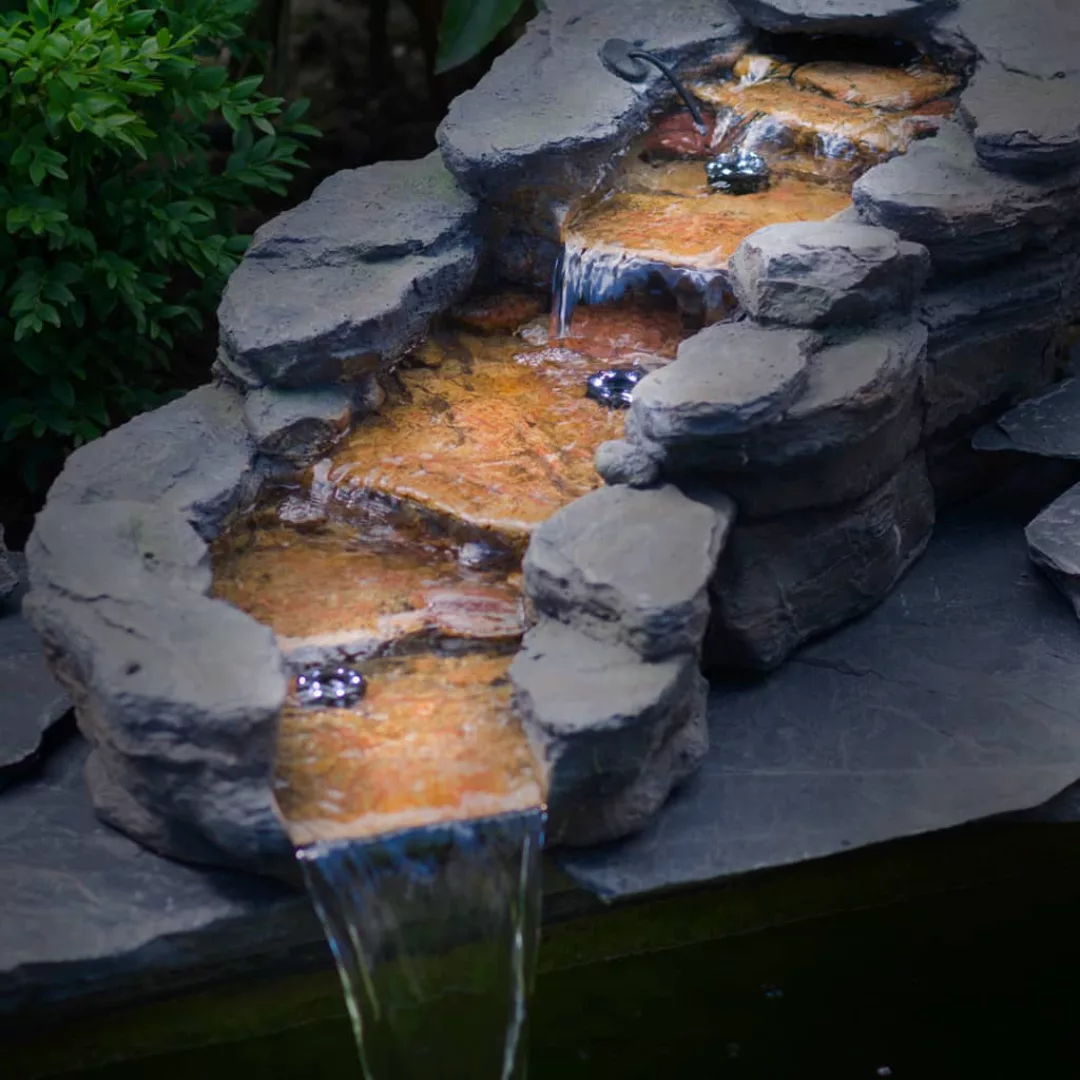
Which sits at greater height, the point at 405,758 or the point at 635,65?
the point at 635,65

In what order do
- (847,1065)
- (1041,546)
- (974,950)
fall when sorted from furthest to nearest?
1. (1041,546)
2. (974,950)
3. (847,1065)

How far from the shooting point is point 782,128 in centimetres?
515

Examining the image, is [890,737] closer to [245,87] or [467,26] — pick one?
[245,87]

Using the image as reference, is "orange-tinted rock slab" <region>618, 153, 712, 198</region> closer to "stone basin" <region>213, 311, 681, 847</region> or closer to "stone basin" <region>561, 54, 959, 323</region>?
"stone basin" <region>561, 54, 959, 323</region>

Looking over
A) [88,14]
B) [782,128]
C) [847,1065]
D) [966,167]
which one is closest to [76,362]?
[88,14]

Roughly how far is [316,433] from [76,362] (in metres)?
1.11

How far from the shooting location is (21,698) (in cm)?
409

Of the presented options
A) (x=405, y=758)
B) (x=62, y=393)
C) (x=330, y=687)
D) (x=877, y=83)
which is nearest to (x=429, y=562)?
(x=330, y=687)

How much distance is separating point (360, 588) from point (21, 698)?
90 centimetres

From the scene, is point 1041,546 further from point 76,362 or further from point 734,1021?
point 76,362

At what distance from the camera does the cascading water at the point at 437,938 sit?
3412mm

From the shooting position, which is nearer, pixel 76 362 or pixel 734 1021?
pixel 734 1021

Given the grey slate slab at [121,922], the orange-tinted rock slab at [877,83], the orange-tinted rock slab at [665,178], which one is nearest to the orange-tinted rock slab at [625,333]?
the orange-tinted rock slab at [665,178]

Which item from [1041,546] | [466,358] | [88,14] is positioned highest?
[88,14]
